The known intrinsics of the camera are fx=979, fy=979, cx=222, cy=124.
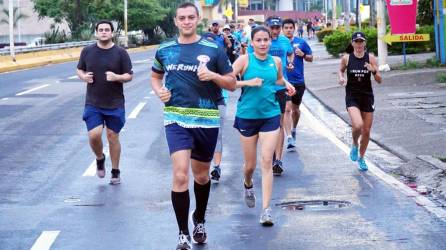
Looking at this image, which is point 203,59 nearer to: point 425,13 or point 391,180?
point 391,180

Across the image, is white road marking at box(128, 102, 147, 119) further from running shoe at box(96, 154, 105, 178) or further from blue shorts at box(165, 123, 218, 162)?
blue shorts at box(165, 123, 218, 162)

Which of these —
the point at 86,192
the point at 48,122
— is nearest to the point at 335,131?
the point at 48,122

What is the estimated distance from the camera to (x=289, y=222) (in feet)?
29.8

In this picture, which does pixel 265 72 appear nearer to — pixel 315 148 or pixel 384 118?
pixel 315 148

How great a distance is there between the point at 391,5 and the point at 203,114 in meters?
22.4

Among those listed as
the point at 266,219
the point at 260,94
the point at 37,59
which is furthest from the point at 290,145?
the point at 37,59

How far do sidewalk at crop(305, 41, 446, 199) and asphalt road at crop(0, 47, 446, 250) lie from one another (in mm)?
604

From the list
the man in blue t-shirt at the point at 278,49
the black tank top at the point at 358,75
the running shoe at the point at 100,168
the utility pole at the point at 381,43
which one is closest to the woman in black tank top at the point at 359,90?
the black tank top at the point at 358,75

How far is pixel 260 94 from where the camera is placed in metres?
9.50

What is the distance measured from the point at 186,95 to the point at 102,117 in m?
3.87

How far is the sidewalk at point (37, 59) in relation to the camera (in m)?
41.1

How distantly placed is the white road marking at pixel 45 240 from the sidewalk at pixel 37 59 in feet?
103

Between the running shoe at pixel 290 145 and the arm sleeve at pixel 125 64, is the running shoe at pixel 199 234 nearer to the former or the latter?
the arm sleeve at pixel 125 64

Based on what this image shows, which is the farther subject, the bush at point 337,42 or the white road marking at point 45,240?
the bush at point 337,42
